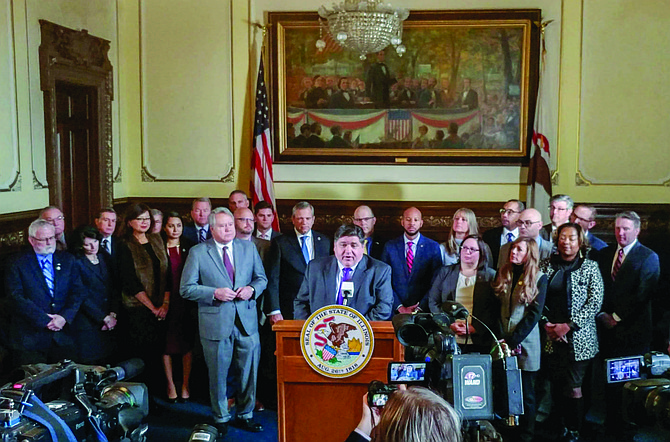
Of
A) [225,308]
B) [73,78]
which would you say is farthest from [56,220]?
[73,78]

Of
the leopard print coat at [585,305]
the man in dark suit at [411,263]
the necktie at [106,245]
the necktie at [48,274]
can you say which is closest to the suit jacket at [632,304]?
the leopard print coat at [585,305]

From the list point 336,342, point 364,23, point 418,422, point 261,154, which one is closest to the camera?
point 418,422

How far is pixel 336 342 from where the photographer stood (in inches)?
162

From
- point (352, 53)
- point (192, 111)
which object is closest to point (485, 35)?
point (352, 53)

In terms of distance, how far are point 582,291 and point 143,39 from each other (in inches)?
220

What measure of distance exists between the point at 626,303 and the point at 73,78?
5176 millimetres

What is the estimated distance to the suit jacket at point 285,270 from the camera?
19.0ft

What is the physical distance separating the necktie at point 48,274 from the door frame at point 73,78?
1.94 m

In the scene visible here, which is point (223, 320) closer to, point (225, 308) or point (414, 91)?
point (225, 308)

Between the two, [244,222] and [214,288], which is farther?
[244,222]

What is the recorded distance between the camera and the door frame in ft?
22.0

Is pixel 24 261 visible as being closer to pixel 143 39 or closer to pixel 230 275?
pixel 230 275

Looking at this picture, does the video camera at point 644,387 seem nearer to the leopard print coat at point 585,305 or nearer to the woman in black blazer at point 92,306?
the leopard print coat at point 585,305

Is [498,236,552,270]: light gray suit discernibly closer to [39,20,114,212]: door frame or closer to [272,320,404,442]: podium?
[272,320,404,442]: podium
